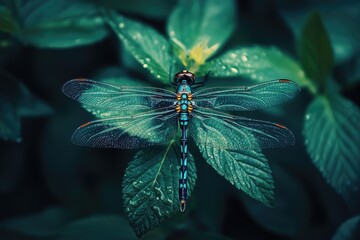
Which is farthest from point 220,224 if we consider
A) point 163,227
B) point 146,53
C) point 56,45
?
point 56,45

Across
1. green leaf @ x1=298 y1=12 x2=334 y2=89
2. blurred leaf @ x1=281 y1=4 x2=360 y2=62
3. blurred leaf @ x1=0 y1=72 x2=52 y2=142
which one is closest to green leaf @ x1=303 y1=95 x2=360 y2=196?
green leaf @ x1=298 y1=12 x2=334 y2=89

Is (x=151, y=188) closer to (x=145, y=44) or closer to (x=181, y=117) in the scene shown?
(x=181, y=117)

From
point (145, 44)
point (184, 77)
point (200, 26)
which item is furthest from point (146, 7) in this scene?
point (184, 77)

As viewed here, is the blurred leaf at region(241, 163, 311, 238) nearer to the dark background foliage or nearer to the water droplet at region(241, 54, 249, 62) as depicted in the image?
the dark background foliage

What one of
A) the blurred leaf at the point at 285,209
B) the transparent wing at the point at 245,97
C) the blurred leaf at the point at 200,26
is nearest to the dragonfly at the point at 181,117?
the transparent wing at the point at 245,97

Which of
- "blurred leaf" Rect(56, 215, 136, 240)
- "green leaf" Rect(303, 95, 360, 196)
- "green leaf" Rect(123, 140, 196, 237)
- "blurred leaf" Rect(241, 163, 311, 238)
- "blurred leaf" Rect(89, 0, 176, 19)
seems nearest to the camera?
"green leaf" Rect(123, 140, 196, 237)

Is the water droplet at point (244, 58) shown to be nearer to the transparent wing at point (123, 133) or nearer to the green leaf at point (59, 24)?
the transparent wing at point (123, 133)
